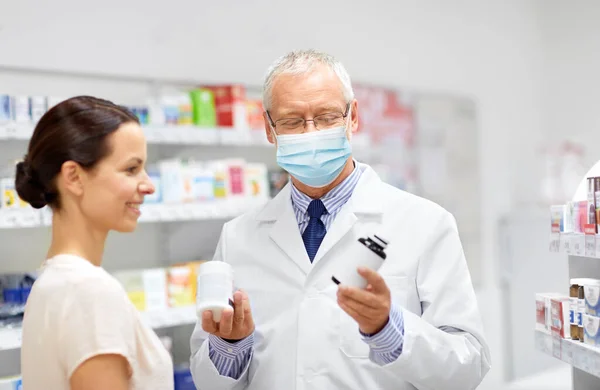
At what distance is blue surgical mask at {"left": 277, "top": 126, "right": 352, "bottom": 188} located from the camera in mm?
2150

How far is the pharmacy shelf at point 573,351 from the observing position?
1.99 meters

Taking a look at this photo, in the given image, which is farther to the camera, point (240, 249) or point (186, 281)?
point (186, 281)

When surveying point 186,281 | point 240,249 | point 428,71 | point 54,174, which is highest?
point 428,71

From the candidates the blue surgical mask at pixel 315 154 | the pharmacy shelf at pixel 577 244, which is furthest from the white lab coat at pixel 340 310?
the pharmacy shelf at pixel 577 244

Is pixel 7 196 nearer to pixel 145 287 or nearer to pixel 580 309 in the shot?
pixel 145 287

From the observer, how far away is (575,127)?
21.4ft

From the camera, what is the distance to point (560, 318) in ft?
7.26

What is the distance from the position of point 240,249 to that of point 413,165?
3772 mm

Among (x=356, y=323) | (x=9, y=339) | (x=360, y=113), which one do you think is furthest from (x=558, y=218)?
(x=360, y=113)

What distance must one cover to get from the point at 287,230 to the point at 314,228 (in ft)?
0.29

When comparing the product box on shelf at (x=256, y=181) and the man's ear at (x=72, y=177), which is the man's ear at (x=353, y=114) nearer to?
the man's ear at (x=72, y=177)

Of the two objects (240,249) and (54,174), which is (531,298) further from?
(54,174)

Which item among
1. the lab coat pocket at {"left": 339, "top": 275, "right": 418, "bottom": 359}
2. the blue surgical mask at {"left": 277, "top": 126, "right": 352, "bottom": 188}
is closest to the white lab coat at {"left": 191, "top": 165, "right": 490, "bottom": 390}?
the lab coat pocket at {"left": 339, "top": 275, "right": 418, "bottom": 359}

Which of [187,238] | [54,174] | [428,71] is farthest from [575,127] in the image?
[54,174]
